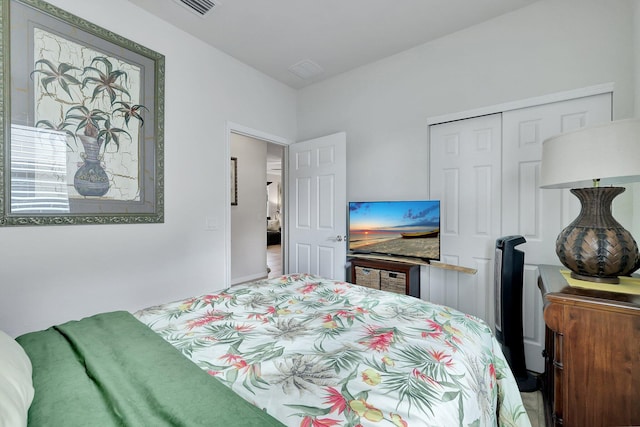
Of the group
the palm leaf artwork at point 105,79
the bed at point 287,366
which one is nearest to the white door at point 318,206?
the bed at point 287,366

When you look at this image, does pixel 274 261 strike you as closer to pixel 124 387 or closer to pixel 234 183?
pixel 234 183

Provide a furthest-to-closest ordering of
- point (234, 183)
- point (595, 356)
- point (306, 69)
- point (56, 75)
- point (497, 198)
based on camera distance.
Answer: point (234, 183)
point (306, 69)
point (497, 198)
point (56, 75)
point (595, 356)

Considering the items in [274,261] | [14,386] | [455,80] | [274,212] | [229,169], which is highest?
[455,80]

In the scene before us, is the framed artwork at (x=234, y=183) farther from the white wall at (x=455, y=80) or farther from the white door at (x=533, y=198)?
the white door at (x=533, y=198)

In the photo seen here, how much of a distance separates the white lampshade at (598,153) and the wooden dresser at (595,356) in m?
0.52

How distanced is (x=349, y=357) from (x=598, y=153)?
1.37 m

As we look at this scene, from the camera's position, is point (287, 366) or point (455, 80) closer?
point (287, 366)

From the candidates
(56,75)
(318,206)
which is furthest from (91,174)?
(318,206)

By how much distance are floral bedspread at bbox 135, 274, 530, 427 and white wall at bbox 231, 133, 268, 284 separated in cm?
315

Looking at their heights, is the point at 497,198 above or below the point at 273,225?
above

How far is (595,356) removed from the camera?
3.77 feet

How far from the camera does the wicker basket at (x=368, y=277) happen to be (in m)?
2.72

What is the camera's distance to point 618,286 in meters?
1.26

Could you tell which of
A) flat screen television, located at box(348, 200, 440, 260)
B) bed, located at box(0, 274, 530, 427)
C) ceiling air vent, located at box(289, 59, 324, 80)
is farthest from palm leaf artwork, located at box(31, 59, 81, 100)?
flat screen television, located at box(348, 200, 440, 260)
